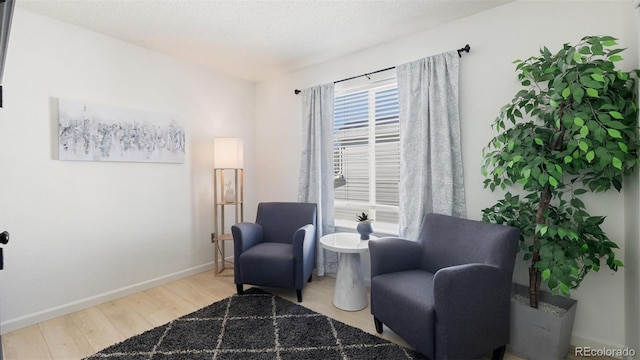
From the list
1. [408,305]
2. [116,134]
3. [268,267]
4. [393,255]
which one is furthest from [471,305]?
[116,134]

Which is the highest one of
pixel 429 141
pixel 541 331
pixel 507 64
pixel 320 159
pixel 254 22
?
pixel 254 22

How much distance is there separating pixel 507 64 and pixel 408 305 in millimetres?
1933

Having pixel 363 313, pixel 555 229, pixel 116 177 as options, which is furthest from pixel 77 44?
pixel 555 229

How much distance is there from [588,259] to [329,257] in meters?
2.17

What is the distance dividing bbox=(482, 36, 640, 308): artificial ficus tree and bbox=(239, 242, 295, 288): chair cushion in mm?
1725

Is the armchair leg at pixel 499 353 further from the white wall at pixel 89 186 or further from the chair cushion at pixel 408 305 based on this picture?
the white wall at pixel 89 186

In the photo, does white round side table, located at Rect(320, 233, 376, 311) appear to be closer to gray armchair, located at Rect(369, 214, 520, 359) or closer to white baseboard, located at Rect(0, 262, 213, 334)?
gray armchair, located at Rect(369, 214, 520, 359)

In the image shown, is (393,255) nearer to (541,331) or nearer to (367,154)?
(541,331)

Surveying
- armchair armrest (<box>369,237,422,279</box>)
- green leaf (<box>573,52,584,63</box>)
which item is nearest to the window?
armchair armrest (<box>369,237,422,279</box>)

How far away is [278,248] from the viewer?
289cm

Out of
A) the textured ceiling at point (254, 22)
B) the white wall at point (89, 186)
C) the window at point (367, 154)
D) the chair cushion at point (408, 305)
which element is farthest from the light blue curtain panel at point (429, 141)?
the white wall at point (89, 186)

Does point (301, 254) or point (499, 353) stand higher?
point (301, 254)

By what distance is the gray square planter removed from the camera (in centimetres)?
178

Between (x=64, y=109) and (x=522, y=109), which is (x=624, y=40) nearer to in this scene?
(x=522, y=109)
